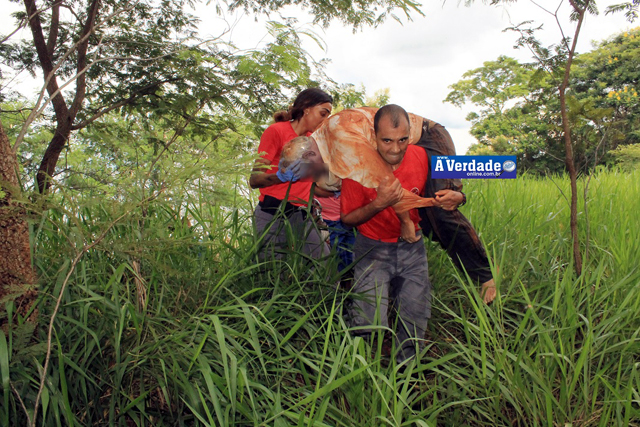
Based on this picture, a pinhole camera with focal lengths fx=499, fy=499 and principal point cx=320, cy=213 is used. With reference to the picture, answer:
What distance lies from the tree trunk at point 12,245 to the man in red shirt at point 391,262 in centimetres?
151

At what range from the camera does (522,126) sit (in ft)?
46.7

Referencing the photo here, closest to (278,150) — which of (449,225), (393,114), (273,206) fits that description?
(273,206)

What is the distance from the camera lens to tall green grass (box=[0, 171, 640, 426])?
84.9 inches

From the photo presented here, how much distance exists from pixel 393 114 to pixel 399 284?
89 cm

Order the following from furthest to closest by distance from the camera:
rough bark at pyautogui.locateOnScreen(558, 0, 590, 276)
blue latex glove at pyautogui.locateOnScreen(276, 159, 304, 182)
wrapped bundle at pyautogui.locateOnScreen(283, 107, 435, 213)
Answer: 1. rough bark at pyautogui.locateOnScreen(558, 0, 590, 276)
2. blue latex glove at pyautogui.locateOnScreen(276, 159, 304, 182)
3. wrapped bundle at pyautogui.locateOnScreen(283, 107, 435, 213)

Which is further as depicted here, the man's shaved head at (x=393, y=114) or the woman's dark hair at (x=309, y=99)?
the woman's dark hair at (x=309, y=99)

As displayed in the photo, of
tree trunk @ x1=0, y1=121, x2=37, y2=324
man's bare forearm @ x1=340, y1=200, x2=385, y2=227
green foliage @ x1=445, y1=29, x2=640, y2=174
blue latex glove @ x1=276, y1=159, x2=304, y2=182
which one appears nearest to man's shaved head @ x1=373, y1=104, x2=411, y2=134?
man's bare forearm @ x1=340, y1=200, x2=385, y2=227

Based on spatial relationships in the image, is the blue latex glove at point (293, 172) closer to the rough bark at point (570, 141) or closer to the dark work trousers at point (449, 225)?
the dark work trousers at point (449, 225)

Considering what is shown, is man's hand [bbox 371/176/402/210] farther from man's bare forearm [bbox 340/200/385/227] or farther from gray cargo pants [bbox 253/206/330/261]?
gray cargo pants [bbox 253/206/330/261]

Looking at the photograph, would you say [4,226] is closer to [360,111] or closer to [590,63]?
[360,111]

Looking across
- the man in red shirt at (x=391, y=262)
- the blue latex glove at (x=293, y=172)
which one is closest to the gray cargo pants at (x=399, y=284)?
the man in red shirt at (x=391, y=262)

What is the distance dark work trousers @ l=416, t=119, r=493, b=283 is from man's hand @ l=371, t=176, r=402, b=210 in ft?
0.80

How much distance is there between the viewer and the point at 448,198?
2.35m

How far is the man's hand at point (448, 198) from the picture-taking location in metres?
2.34
